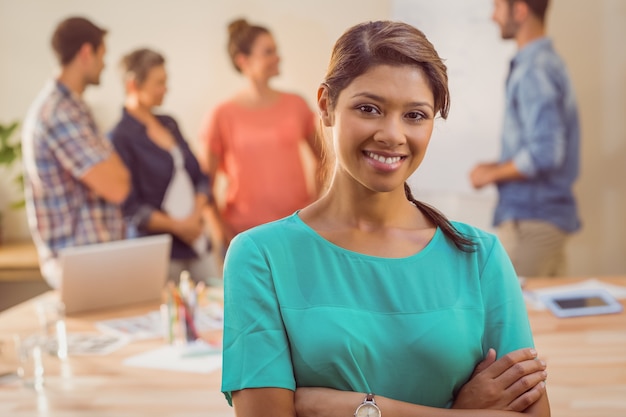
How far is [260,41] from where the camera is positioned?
4.77 metres

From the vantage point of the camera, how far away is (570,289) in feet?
10.9

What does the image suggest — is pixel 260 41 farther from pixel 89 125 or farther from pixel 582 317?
pixel 582 317

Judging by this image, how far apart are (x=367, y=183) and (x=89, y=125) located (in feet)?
9.90

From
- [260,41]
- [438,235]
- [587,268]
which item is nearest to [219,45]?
[260,41]

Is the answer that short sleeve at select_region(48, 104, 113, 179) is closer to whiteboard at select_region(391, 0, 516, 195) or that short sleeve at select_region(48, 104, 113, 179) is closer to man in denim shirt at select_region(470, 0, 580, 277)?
whiteboard at select_region(391, 0, 516, 195)

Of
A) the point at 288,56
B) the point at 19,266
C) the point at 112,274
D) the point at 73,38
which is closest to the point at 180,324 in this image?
the point at 112,274

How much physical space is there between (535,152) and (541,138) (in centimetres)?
8

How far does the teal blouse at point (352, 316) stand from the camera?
1.38 metres

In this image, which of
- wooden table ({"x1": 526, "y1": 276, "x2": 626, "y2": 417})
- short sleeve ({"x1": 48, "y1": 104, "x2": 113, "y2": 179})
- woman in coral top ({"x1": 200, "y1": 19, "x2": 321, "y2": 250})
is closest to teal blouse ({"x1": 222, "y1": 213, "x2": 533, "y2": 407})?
wooden table ({"x1": 526, "y1": 276, "x2": 626, "y2": 417})

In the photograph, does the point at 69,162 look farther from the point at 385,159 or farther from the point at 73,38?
the point at 385,159

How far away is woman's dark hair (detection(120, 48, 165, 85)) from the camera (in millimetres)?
4523

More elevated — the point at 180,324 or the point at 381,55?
the point at 381,55

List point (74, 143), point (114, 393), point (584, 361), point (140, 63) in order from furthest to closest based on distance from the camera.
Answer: point (140, 63) < point (74, 143) < point (584, 361) < point (114, 393)

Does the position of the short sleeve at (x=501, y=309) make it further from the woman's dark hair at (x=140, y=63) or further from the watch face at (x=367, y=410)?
the woman's dark hair at (x=140, y=63)
